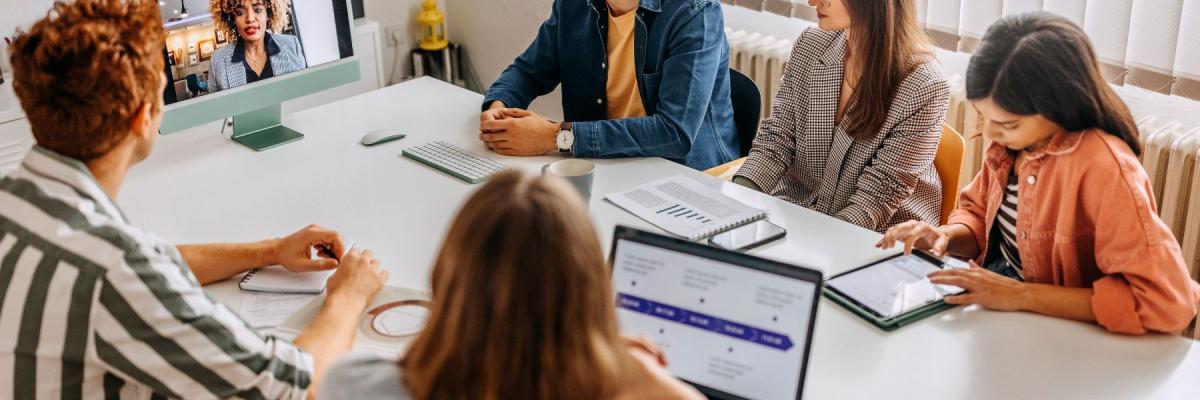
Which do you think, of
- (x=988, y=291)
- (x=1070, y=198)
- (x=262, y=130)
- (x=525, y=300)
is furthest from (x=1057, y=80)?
(x=262, y=130)

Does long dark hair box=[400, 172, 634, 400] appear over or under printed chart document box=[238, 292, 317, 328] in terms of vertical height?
over

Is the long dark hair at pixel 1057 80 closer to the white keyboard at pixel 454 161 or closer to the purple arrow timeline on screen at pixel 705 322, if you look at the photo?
the purple arrow timeline on screen at pixel 705 322

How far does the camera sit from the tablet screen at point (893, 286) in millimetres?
1499

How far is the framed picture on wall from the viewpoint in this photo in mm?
2070

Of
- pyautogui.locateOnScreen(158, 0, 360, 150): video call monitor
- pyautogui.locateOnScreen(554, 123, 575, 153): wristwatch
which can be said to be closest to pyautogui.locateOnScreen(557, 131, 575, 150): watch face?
pyautogui.locateOnScreen(554, 123, 575, 153): wristwatch

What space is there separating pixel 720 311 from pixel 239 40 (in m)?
1.31

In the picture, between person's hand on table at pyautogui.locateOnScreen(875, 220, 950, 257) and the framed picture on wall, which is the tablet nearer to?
person's hand on table at pyautogui.locateOnScreen(875, 220, 950, 257)

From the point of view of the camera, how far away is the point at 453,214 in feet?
→ 3.43

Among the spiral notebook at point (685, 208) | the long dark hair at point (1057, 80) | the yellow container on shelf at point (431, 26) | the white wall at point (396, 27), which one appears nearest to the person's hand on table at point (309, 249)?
the spiral notebook at point (685, 208)

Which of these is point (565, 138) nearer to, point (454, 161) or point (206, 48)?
point (454, 161)

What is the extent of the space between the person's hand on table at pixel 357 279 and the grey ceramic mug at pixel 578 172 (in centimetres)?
36

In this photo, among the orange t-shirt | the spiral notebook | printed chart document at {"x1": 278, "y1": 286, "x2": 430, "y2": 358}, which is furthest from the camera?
the orange t-shirt

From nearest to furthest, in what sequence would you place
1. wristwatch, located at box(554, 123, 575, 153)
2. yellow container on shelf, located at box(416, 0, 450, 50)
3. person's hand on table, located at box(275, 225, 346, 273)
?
person's hand on table, located at box(275, 225, 346, 273) → wristwatch, located at box(554, 123, 575, 153) → yellow container on shelf, located at box(416, 0, 450, 50)

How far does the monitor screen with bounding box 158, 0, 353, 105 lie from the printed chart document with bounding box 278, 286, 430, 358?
2.46 feet
